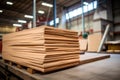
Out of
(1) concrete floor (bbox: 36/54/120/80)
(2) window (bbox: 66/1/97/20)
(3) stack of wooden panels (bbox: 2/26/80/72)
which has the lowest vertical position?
(1) concrete floor (bbox: 36/54/120/80)

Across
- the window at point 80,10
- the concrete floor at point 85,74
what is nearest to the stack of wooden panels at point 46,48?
the concrete floor at point 85,74

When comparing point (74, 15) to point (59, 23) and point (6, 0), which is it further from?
point (6, 0)

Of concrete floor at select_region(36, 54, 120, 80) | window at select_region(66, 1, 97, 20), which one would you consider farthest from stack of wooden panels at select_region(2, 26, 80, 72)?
window at select_region(66, 1, 97, 20)

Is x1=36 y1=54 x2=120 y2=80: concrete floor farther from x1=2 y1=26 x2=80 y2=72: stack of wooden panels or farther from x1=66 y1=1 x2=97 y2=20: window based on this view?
x1=66 y1=1 x2=97 y2=20: window

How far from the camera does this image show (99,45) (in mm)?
8945

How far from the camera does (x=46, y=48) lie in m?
1.95

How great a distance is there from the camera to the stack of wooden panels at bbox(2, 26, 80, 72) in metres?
1.97

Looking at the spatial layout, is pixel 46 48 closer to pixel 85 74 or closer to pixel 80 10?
pixel 85 74

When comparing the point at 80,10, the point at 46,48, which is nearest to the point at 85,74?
the point at 46,48

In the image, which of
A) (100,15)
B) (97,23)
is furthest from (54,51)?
(100,15)

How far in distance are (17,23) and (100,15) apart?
16.6 metres

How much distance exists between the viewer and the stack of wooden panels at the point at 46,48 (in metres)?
1.97

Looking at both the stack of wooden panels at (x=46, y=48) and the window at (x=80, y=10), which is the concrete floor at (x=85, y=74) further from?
the window at (x=80, y=10)

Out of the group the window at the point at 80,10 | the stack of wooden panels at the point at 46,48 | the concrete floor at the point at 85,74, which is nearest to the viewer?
the concrete floor at the point at 85,74
